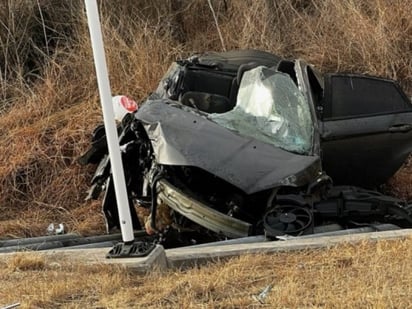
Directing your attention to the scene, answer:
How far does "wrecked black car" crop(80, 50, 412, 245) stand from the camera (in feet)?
18.9

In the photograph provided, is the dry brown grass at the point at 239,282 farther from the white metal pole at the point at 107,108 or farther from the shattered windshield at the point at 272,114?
the shattered windshield at the point at 272,114

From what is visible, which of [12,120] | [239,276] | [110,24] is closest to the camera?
[239,276]

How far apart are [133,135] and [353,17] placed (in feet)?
19.6

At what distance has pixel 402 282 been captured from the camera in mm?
3975

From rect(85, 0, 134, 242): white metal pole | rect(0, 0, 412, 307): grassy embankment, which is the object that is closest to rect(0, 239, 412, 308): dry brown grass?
rect(0, 0, 412, 307): grassy embankment

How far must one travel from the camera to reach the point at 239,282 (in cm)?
422

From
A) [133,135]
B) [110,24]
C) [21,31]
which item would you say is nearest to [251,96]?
[133,135]

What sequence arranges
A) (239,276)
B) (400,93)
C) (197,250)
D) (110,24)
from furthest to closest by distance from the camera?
(110,24) < (400,93) < (197,250) < (239,276)

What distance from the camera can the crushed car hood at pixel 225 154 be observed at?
5672 mm

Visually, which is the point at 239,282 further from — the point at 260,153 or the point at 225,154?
the point at 260,153

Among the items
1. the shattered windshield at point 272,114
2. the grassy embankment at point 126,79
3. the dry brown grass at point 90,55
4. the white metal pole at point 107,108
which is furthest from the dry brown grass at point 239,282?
the dry brown grass at point 90,55

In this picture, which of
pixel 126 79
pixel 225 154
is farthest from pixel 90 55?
pixel 225 154

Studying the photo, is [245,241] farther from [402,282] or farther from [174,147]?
[402,282]

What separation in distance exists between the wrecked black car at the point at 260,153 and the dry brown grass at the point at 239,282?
1.00 m
